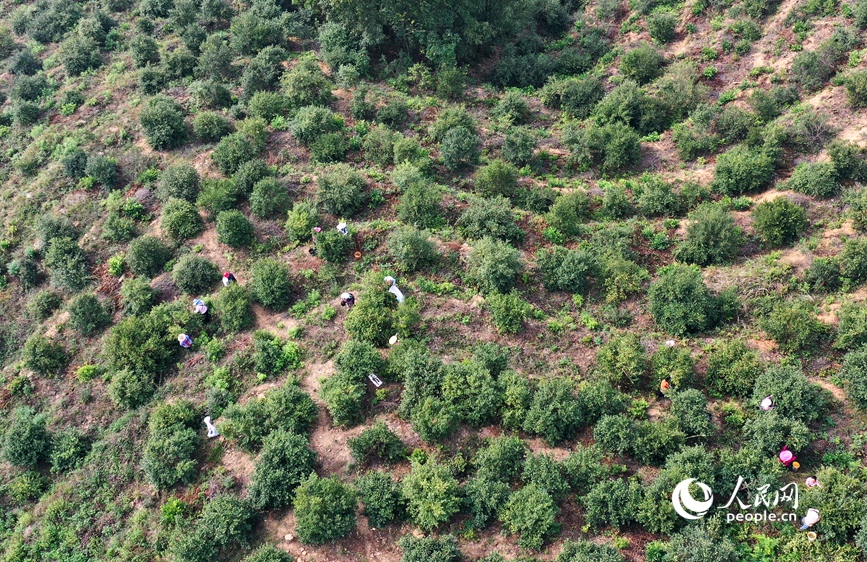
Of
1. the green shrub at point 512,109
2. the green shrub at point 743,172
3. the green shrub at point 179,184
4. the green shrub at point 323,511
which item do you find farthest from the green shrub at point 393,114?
the green shrub at point 323,511

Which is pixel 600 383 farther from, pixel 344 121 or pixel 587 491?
pixel 344 121

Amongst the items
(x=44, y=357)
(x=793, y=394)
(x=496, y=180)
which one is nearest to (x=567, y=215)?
(x=496, y=180)

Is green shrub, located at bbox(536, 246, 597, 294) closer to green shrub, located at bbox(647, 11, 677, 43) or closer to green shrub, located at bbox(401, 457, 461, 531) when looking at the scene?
green shrub, located at bbox(401, 457, 461, 531)

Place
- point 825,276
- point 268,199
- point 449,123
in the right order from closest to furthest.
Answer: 1. point 825,276
2. point 268,199
3. point 449,123

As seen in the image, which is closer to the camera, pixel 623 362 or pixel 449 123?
pixel 623 362

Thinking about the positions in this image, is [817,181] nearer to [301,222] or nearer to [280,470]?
[301,222]

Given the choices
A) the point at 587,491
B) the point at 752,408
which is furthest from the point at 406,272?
the point at 752,408
